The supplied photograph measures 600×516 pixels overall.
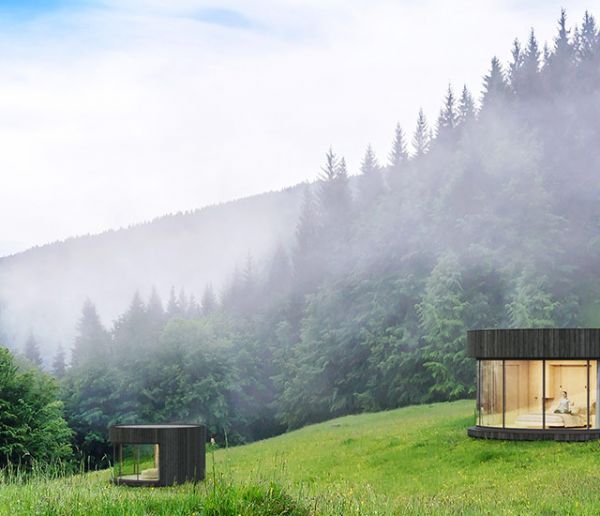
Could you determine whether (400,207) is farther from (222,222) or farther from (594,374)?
→ (222,222)

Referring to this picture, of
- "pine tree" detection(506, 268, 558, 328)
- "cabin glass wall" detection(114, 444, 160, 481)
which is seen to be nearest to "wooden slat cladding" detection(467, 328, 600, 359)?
"cabin glass wall" detection(114, 444, 160, 481)

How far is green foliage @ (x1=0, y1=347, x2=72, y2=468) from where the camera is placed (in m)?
52.9

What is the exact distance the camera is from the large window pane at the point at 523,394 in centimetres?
2981

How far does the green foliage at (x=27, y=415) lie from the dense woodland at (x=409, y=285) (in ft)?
54.7

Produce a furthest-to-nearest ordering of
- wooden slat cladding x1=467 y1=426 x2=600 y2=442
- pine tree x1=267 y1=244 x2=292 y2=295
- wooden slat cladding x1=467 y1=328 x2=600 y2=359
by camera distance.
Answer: pine tree x1=267 y1=244 x2=292 y2=295, wooden slat cladding x1=467 y1=426 x2=600 y2=442, wooden slat cladding x1=467 y1=328 x2=600 y2=359

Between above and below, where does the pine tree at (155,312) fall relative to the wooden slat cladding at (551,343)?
below

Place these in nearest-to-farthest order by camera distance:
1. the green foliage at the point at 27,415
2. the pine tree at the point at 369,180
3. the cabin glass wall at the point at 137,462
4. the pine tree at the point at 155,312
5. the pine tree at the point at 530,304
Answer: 1. the cabin glass wall at the point at 137,462
2. the green foliage at the point at 27,415
3. the pine tree at the point at 530,304
4. the pine tree at the point at 155,312
5. the pine tree at the point at 369,180

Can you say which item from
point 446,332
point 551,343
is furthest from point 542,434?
point 446,332

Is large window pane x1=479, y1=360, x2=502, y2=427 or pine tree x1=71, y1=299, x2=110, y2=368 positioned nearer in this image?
large window pane x1=479, y1=360, x2=502, y2=427

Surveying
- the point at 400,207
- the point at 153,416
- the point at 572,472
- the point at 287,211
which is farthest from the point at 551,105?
the point at 287,211

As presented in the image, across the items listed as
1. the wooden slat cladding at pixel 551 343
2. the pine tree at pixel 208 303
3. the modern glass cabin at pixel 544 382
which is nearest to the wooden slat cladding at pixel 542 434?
the modern glass cabin at pixel 544 382

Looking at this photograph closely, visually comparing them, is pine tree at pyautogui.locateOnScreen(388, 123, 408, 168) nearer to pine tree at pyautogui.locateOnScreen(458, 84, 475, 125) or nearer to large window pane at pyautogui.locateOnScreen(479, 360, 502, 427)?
pine tree at pyautogui.locateOnScreen(458, 84, 475, 125)

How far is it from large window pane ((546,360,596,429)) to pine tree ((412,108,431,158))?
55741mm

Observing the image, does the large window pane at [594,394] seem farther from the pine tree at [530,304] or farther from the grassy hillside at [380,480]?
the pine tree at [530,304]
